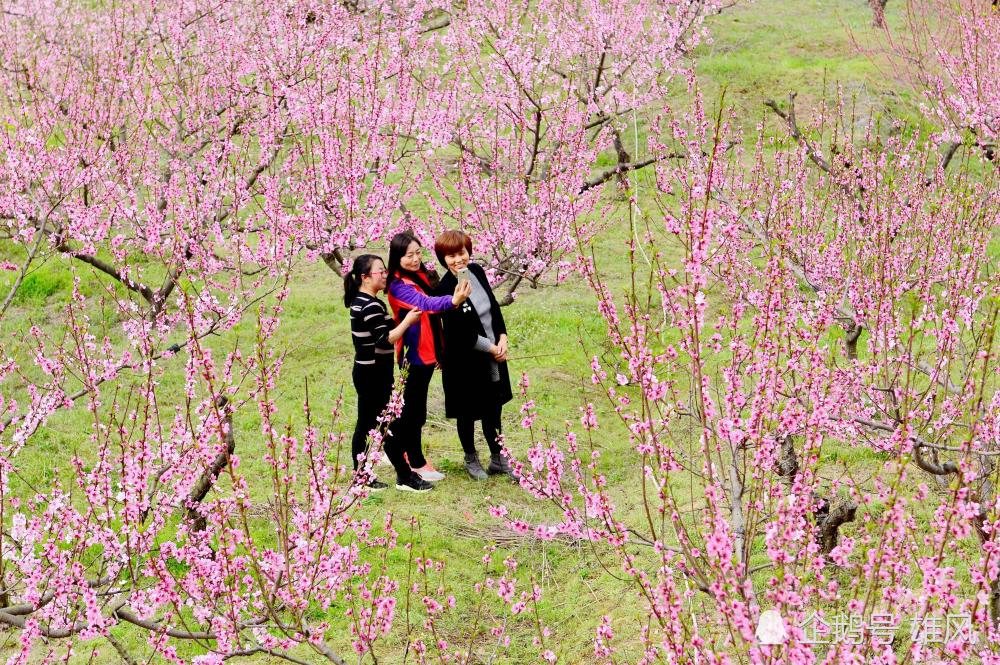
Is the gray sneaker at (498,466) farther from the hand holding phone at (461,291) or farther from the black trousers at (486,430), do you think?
the hand holding phone at (461,291)

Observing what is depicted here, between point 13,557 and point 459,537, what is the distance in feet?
9.88

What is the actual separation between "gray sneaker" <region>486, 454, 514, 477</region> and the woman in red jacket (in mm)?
585

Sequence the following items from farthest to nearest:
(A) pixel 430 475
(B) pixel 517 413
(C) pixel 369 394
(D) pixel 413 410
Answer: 1. (B) pixel 517 413
2. (A) pixel 430 475
3. (D) pixel 413 410
4. (C) pixel 369 394

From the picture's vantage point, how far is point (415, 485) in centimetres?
732

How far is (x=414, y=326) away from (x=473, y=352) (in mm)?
484

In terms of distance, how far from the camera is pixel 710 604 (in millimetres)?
5609

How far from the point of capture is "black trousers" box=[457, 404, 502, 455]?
7.14 meters

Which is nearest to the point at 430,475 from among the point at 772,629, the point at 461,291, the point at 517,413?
the point at 461,291

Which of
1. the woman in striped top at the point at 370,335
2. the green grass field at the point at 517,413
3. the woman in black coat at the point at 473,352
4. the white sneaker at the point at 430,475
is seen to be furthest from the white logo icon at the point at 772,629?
the white sneaker at the point at 430,475

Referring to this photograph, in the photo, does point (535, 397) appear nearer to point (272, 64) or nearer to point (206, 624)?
point (272, 64)

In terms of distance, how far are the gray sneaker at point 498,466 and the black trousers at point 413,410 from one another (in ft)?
2.07

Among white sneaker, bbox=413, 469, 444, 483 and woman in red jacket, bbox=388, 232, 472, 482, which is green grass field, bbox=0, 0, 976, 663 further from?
woman in red jacket, bbox=388, 232, 472, 482

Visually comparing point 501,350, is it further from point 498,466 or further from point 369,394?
point 498,466

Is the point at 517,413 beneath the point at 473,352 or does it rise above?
beneath
